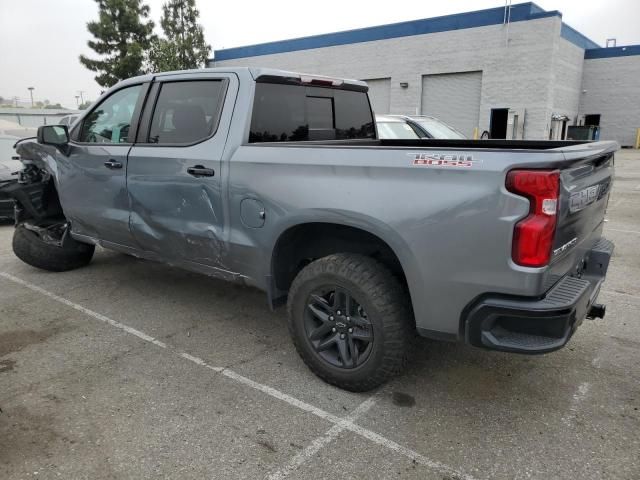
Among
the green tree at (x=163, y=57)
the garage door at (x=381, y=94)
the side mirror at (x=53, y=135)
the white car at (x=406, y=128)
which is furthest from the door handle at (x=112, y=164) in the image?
the green tree at (x=163, y=57)

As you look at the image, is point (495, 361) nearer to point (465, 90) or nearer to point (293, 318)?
point (293, 318)

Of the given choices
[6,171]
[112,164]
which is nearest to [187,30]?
[6,171]

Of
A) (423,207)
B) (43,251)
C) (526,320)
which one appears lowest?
(43,251)

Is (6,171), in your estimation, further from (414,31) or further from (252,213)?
(414,31)

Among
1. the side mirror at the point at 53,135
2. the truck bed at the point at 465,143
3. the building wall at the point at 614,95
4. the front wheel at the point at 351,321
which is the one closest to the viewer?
the front wheel at the point at 351,321

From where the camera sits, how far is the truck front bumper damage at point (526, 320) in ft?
7.75

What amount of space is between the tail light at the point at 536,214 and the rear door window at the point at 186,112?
2127mm

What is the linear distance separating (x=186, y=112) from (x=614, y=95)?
3379 cm

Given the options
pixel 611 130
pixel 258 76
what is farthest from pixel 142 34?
pixel 258 76

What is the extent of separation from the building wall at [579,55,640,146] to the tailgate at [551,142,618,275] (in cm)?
3232

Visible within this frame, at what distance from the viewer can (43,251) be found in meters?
5.28

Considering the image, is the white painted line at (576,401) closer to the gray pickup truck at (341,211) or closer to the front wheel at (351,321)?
the gray pickup truck at (341,211)

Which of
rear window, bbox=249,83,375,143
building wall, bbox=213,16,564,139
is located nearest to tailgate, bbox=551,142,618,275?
rear window, bbox=249,83,375,143

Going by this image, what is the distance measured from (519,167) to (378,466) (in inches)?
61.6
